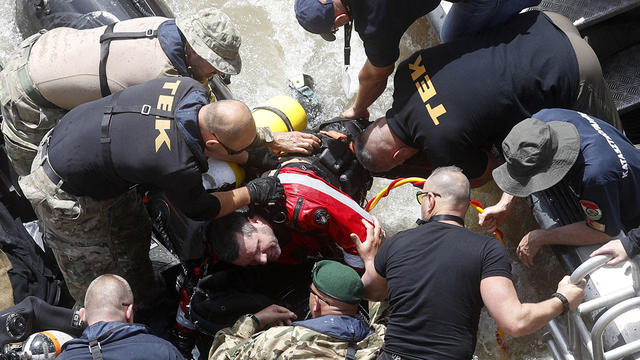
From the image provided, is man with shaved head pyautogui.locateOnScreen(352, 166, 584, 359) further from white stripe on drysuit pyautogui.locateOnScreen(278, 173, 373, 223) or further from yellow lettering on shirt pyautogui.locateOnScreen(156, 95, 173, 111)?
yellow lettering on shirt pyautogui.locateOnScreen(156, 95, 173, 111)

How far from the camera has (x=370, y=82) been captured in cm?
358

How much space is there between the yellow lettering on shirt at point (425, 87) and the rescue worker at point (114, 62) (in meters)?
0.61

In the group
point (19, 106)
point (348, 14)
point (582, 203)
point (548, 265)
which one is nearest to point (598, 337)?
point (582, 203)

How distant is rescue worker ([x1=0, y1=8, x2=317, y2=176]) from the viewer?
126 inches

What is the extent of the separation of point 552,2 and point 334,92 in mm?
1642

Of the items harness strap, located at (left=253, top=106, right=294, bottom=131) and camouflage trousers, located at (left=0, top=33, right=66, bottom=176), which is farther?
harness strap, located at (left=253, top=106, right=294, bottom=131)

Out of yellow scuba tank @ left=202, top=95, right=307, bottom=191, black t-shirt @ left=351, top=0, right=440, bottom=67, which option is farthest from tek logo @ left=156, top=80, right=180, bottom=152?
black t-shirt @ left=351, top=0, right=440, bottom=67

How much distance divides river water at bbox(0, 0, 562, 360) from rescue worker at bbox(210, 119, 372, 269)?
116cm

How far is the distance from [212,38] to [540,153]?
5.33 feet

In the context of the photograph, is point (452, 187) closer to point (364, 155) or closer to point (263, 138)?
point (364, 155)

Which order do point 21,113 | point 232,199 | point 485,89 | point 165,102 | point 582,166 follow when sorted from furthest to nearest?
point 21,113, point 485,89, point 232,199, point 165,102, point 582,166

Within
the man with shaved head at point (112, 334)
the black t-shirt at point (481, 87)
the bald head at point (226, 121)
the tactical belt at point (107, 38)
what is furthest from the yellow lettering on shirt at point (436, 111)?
the man with shaved head at point (112, 334)

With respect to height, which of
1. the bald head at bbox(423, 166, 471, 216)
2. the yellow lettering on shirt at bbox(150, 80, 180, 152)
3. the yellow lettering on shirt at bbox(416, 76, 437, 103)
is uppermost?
the yellow lettering on shirt at bbox(150, 80, 180, 152)

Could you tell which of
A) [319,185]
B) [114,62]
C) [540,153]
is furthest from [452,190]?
[114,62]
